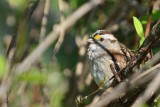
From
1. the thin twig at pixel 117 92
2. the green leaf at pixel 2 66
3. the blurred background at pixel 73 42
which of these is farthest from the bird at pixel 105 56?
the thin twig at pixel 117 92

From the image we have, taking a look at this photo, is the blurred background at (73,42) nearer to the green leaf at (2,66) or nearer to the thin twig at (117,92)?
the green leaf at (2,66)

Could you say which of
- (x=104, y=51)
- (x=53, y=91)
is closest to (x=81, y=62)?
(x=53, y=91)

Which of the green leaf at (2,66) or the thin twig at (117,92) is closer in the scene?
the thin twig at (117,92)

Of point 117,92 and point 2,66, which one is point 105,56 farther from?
point 117,92

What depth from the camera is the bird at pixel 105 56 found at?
3.47 m

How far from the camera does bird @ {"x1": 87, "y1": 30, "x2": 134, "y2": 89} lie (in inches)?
137

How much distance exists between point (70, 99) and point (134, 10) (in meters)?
1.09

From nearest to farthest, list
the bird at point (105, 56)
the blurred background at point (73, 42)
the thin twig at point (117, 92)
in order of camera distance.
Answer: the thin twig at point (117, 92), the bird at point (105, 56), the blurred background at point (73, 42)

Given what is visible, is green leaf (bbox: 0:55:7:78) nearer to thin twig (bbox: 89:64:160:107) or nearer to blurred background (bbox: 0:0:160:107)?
thin twig (bbox: 89:64:160:107)

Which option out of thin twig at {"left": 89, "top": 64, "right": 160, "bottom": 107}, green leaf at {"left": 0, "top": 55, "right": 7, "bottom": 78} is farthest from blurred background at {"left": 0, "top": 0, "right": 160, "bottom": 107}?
thin twig at {"left": 89, "top": 64, "right": 160, "bottom": 107}

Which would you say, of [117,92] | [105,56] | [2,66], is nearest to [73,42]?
[105,56]

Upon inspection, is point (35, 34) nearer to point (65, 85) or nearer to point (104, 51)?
point (65, 85)

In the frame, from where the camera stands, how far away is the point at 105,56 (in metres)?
3.65

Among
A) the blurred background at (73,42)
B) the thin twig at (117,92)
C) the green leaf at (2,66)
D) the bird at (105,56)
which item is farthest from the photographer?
→ the blurred background at (73,42)
